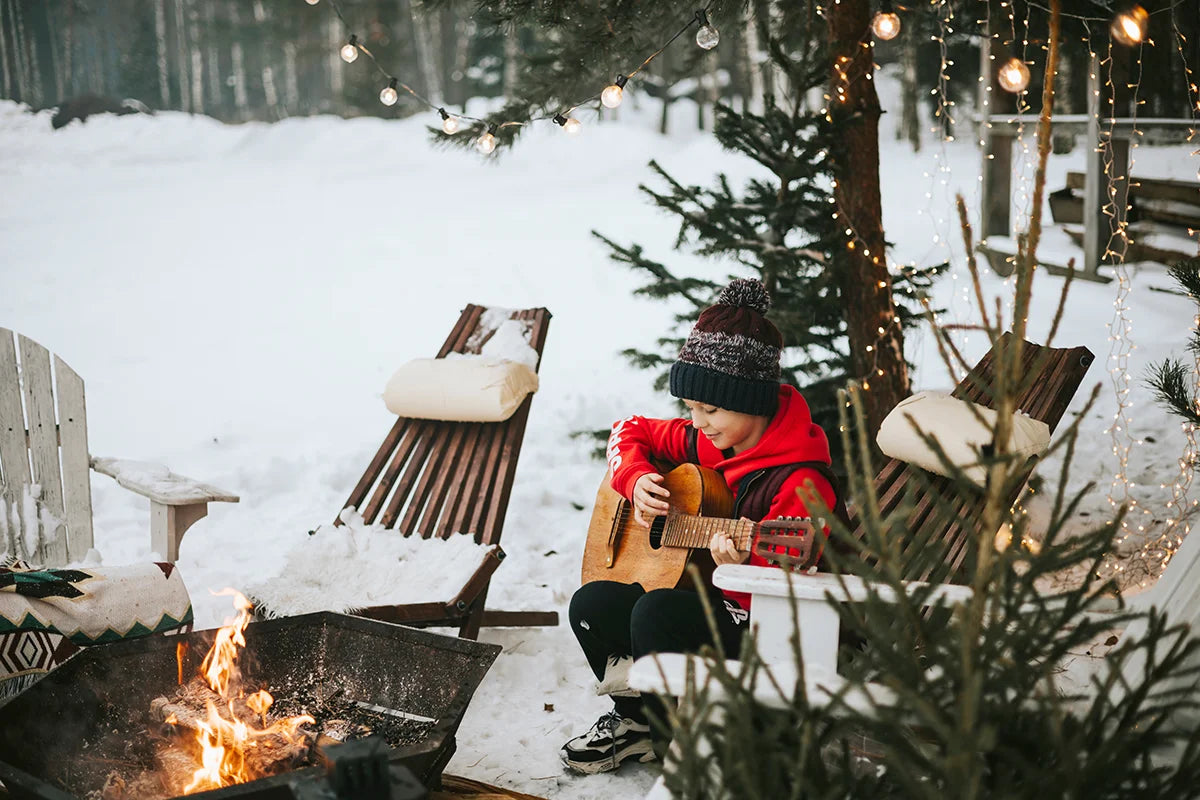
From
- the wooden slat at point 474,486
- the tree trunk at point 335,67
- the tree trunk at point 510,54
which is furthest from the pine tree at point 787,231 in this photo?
the tree trunk at point 510,54

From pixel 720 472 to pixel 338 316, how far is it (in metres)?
6.20

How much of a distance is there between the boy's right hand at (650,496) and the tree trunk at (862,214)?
1.93 meters

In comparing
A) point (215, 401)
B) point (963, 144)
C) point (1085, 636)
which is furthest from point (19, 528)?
point (963, 144)

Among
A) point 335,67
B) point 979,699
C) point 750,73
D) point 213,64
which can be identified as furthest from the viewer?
point 335,67

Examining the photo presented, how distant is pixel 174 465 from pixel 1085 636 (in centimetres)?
500

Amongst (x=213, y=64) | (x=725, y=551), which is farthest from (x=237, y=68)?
(x=725, y=551)

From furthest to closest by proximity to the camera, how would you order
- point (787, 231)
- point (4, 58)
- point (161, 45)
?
1. point (161, 45)
2. point (4, 58)
3. point (787, 231)

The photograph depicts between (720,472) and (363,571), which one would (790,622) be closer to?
(720,472)

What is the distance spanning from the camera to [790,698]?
162 centimetres

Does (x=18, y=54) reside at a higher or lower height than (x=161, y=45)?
lower

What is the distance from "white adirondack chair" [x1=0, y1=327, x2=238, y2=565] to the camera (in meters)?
3.61

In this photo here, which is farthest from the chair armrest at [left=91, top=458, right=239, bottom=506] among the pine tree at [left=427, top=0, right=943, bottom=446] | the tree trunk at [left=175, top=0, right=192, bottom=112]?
the tree trunk at [left=175, top=0, right=192, bottom=112]

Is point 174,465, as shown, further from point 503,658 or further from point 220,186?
point 220,186

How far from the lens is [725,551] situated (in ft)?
7.88
